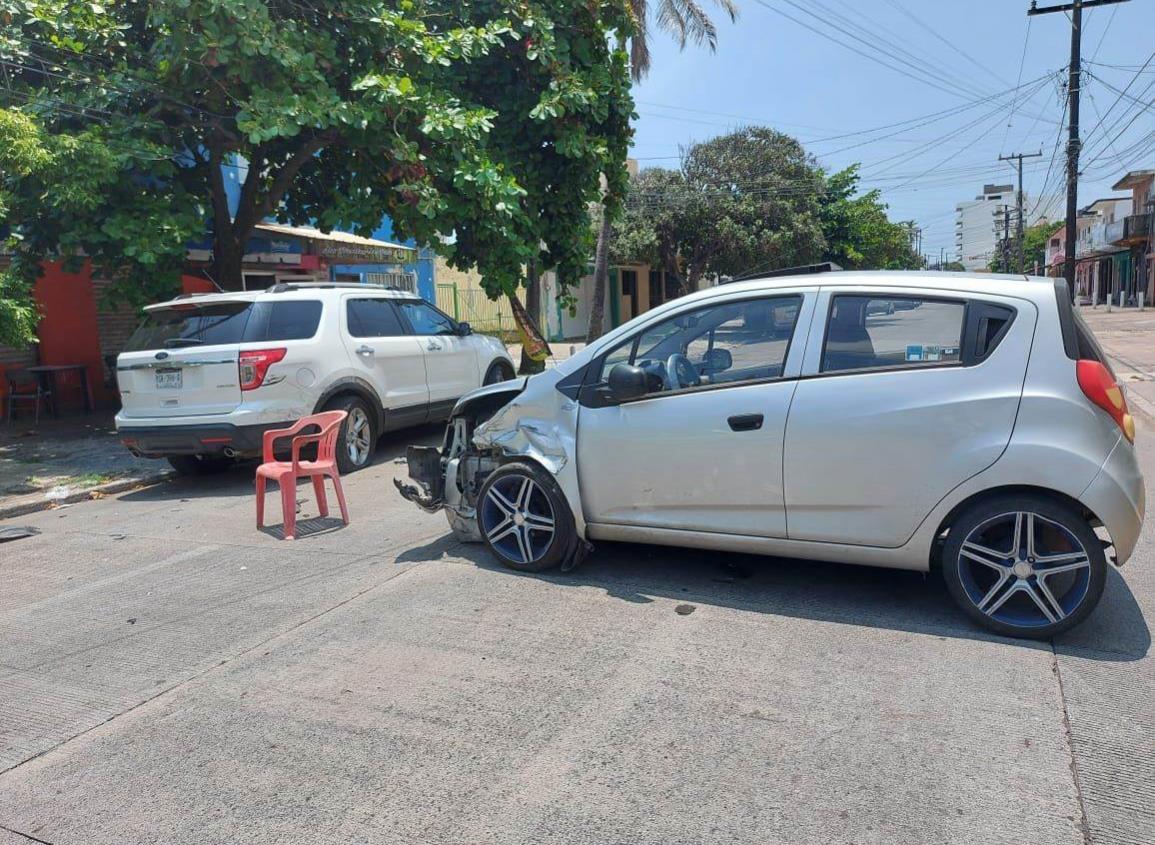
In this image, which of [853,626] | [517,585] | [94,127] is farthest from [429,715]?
[94,127]

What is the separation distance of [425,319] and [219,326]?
8.61ft

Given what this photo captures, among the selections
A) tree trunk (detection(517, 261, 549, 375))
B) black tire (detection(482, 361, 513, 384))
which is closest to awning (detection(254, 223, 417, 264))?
tree trunk (detection(517, 261, 549, 375))

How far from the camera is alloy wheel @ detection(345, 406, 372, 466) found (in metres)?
9.00

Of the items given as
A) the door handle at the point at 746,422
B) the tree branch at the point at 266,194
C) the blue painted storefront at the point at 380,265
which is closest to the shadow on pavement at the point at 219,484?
the tree branch at the point at 266,194

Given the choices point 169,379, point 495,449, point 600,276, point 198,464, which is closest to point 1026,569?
point 495,449

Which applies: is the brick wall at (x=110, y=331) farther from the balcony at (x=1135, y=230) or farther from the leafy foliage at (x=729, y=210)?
the balcony at (x=1135, y=230)

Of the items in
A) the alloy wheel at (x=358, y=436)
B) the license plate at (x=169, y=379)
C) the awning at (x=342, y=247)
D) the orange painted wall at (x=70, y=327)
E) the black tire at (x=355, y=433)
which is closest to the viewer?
the license plate at (x=169, y=379)

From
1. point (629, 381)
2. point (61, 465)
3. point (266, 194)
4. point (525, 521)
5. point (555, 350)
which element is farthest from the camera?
point (555, 350)

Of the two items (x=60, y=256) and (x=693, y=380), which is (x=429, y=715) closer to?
(x=693, y=380)

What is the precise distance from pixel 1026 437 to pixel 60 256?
11.0 meters

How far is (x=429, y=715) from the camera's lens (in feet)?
12.0

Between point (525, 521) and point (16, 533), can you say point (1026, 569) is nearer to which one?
point (525, 521)

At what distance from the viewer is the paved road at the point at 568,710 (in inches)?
116

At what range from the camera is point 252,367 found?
320 inches
